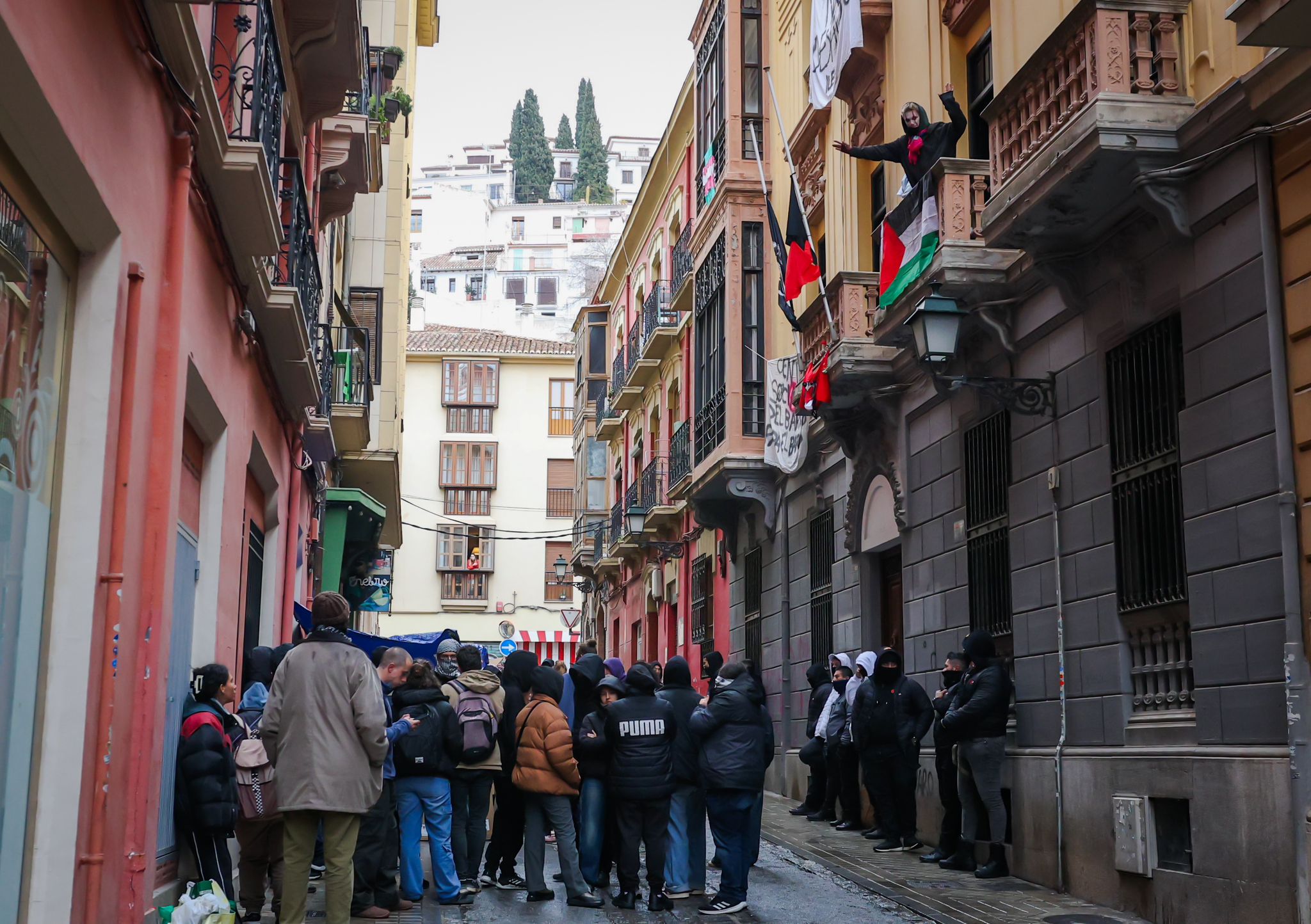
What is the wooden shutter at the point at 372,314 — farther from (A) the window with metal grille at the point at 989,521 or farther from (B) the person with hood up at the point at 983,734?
(B) the person with hood up at the point at 983,734

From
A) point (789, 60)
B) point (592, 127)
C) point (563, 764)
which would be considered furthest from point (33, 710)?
point (592, 127)

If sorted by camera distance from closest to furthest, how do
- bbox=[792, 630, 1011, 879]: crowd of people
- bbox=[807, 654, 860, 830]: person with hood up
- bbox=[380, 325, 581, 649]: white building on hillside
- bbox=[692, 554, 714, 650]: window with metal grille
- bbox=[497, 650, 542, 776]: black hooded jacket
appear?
bbox=[497, 650, 542, 776]: black hooded jacket
bbox=[792, 630, 1011, 879]: crowd of people
bbox=[807, 654, 860, 830]: person with hood up
bbox=[692, 554, 714, 650]: window with metal grille
bbox=[380, 325, 581, 649]: white building on hillside

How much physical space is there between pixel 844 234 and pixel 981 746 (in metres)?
7.94

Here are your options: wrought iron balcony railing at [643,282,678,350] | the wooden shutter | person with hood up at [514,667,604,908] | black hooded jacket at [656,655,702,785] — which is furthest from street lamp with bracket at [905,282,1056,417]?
wrought iron balcony railing at [643,282,678,350]

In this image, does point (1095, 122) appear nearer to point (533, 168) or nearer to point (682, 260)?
point (682, 260)

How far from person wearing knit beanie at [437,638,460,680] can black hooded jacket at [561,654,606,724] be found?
974 mm

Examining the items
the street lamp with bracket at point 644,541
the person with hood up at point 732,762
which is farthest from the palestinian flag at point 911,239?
the street lamp with bracket at point 644,541

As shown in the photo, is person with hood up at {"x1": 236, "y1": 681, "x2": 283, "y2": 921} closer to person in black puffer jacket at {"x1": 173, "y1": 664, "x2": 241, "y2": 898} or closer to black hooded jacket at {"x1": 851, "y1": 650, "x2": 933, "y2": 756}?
person in black puffer jacket at {"x1": 173, "y1": 664, "x2": 241, "y2": 898}

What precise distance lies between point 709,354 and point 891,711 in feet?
35.8

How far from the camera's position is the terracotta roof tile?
→ 61.7 metres

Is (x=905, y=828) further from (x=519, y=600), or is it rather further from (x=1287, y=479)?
(x=519, y=600)

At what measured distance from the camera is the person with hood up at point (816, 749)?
16547 millimetres

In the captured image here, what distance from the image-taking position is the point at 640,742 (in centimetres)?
1084

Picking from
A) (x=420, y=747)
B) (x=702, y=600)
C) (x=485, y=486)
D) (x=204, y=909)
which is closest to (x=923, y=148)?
(x=420, y=747)
